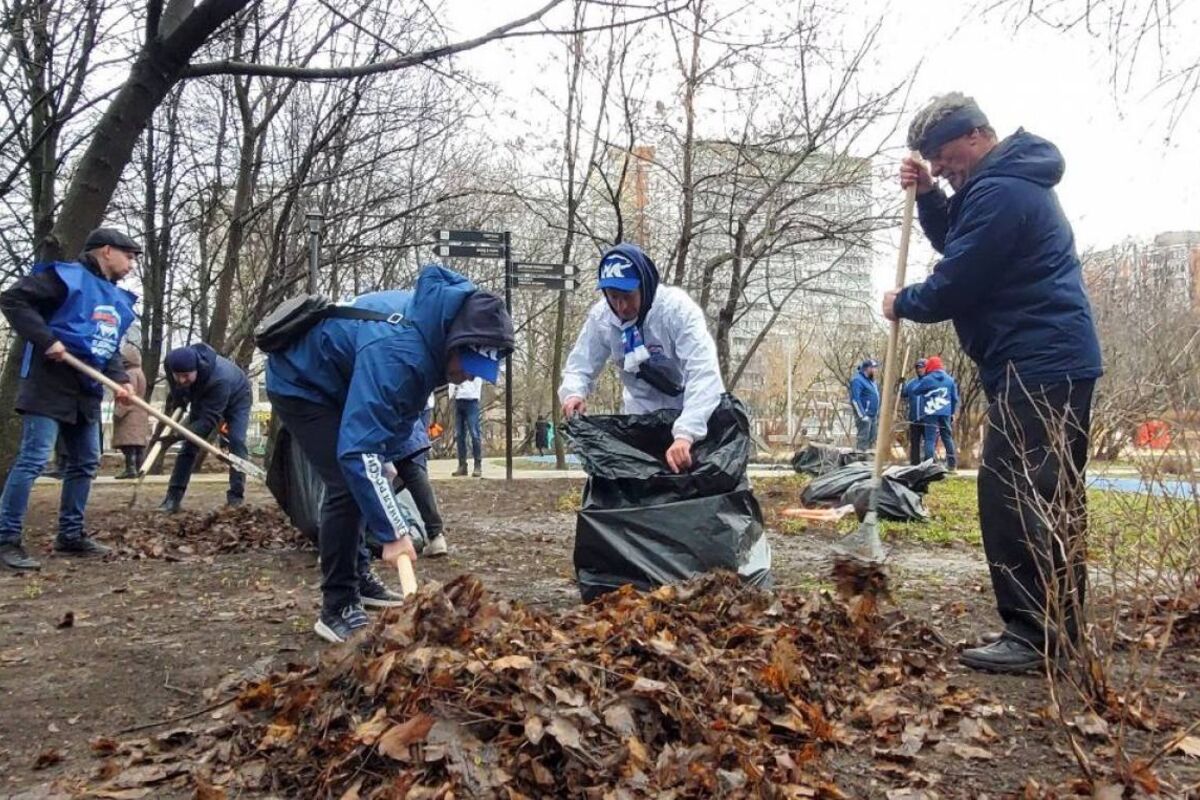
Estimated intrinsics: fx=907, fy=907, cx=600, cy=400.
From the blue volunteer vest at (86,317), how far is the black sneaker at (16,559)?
96cm

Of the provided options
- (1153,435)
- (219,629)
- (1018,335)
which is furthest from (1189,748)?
(219,629)

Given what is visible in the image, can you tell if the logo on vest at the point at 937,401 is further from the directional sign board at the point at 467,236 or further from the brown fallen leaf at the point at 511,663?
the brown fallen leaf at the point at 511,663

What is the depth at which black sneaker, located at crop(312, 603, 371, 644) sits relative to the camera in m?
3.50

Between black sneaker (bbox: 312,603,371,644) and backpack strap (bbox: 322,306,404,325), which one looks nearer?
backpack strap (bbox: 322,306,404,325)

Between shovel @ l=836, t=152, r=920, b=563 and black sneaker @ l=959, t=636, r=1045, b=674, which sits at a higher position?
shovel @ l=836, t=152, r=920, b=563

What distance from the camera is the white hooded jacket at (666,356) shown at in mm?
3627

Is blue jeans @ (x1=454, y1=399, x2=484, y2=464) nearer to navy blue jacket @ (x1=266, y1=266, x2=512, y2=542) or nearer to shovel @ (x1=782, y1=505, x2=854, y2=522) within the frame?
shovel @ (x1=782, y1=505, x2=854, y2=522)

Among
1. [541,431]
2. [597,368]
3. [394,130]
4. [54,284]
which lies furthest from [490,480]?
[541,431]

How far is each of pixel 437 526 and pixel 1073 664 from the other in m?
3.78

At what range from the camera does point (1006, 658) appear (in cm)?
300

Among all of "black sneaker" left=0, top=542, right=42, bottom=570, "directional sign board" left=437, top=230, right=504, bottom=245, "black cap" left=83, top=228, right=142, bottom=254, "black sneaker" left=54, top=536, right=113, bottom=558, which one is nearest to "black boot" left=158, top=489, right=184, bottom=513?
"black sneaker" left=54, top=536, right=113, bottom=558

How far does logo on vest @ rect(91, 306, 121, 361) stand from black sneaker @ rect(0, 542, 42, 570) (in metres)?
1.16

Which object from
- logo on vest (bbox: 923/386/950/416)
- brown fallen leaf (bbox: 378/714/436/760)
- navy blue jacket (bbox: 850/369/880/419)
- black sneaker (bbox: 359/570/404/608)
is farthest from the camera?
navy blue jacket (bbox: 850/369/880/419)

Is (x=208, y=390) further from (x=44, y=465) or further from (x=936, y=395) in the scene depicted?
(x=936, y=395)
